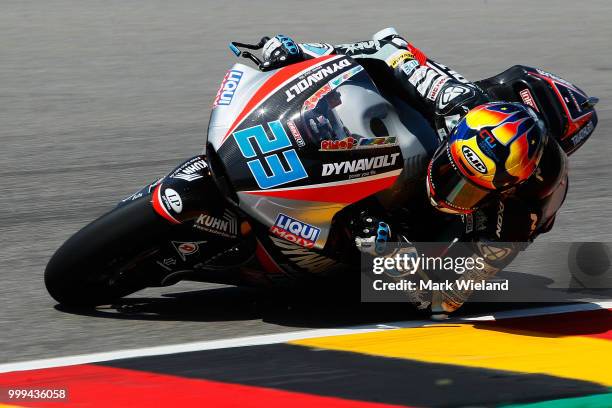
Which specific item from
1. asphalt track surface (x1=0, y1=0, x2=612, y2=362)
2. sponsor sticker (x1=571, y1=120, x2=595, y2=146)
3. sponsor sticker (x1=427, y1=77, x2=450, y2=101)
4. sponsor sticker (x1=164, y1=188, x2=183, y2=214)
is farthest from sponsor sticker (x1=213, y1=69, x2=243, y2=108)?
sponsor sticker (x1=571, y1=120, x2=595, y2=146)

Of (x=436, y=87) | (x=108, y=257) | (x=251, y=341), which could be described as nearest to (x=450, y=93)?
(x=436, y=87)

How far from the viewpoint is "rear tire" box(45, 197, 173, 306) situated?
5.68 meters

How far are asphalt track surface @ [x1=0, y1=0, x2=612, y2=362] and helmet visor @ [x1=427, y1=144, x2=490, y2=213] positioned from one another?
2.43ft

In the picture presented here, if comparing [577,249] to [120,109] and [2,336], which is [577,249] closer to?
[2,336]

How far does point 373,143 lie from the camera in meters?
5.48

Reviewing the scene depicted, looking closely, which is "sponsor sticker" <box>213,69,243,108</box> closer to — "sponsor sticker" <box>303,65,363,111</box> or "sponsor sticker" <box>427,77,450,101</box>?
"sponsor sticker" <box>303,65,363,111</box>

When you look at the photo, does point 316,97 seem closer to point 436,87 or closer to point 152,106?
point 436,87

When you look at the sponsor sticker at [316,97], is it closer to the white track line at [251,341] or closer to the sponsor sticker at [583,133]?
the white track line at [251,341]

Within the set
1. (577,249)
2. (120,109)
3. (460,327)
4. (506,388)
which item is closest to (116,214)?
(460,327)

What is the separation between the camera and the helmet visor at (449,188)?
535 centimetres

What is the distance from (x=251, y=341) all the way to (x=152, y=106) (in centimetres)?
669

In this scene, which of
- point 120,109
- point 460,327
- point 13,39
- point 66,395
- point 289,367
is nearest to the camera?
point 66,395

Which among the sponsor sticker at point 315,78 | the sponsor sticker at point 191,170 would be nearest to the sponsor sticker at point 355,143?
the sponsor sticker at point 315,78

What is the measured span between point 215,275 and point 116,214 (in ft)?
1.86
